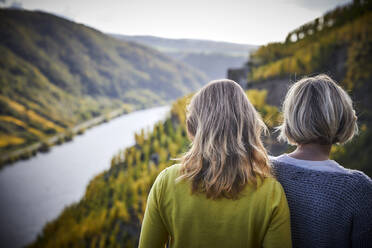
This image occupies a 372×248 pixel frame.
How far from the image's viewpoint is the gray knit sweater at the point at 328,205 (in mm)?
837

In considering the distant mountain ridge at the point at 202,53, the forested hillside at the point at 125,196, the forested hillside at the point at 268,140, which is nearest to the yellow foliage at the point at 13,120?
the forested hillside at the point at 125,196

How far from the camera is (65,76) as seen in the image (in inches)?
397

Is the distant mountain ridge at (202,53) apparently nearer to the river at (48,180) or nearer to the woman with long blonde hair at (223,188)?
the river at (48,180)

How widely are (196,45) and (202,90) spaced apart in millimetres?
12008

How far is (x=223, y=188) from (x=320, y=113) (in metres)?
0.51

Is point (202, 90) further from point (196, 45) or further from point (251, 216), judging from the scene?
point (196, 45)

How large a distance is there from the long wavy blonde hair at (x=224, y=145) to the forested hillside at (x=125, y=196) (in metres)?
1.90

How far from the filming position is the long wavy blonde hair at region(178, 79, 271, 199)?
776 mm

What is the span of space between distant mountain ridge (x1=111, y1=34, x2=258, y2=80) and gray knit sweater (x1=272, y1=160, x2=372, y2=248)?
836 cm

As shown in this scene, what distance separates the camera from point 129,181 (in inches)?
158

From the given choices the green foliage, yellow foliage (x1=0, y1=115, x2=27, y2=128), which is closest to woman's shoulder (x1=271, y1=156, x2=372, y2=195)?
the green foliage

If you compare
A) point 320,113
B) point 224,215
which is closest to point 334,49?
point 320,113

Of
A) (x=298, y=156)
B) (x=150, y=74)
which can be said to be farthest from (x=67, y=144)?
(x=298, y=156)

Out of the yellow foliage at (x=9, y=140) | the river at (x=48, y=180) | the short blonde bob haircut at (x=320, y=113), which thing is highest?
the short blonde bob haircut at (x=320, y=113)
